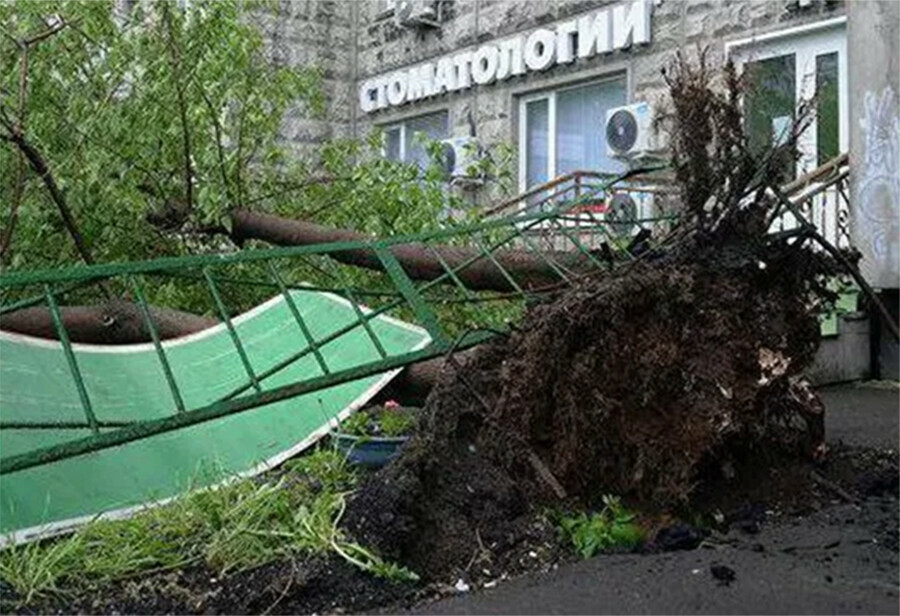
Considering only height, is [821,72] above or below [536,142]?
above

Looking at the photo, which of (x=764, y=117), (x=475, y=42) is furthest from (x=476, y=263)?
(x=475, y=42)

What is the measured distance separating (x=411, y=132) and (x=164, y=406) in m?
10.5

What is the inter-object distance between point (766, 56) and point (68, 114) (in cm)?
608

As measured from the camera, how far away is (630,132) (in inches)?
421

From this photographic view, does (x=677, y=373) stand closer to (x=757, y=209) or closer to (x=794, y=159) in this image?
(x=757, y=209)

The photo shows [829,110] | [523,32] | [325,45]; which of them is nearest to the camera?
[829,110]

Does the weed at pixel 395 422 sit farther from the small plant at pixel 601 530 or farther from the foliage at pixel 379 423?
the small plant at pixel 601 530

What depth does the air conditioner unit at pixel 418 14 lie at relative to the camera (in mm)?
13625

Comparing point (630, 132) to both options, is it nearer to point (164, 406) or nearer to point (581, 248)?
point (581, 248)

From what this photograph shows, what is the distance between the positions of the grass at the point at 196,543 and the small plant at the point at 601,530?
0.63m

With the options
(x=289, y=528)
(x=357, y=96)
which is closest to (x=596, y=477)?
(x=289, y=528)

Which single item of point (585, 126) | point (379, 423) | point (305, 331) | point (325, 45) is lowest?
point (379, 423)

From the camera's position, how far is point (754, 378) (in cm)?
372

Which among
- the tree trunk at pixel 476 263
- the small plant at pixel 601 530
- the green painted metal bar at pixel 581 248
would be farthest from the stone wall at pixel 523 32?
the small plant at pixel 601 530
